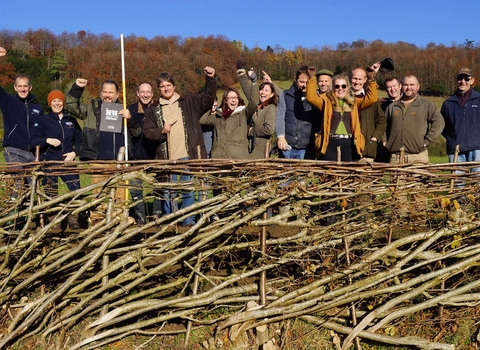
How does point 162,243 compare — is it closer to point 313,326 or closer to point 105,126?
point 313,326

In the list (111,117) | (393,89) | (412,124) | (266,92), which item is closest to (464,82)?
(393,89)

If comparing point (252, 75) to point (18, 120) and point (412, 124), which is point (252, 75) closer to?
point (412, 124)

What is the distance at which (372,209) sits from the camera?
14.7 ft

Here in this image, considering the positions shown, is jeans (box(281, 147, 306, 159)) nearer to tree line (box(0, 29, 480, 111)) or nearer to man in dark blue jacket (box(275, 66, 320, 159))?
man in dark blue jacket (box(275, 66, 320, 159))

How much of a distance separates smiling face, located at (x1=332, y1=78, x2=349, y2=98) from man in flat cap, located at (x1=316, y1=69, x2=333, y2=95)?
0.27 m

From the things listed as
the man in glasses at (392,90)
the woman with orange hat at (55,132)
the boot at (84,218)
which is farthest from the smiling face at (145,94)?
the man in glasses at (392,90)

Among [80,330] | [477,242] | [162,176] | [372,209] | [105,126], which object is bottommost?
[80,330]

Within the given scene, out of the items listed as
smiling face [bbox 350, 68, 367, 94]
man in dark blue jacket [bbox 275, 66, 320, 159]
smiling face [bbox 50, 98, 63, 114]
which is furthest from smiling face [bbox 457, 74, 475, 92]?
smiling face [bbox 50, 98, 63, 114]

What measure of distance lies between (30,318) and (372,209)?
2.90 meters

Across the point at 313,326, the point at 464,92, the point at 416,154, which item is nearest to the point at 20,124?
the point at 313,326

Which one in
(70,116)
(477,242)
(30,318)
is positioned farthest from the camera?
(70,116)

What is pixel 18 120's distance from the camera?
7.21 meters

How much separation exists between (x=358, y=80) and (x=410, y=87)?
2.99 ft

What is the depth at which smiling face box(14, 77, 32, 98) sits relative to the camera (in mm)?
7191
